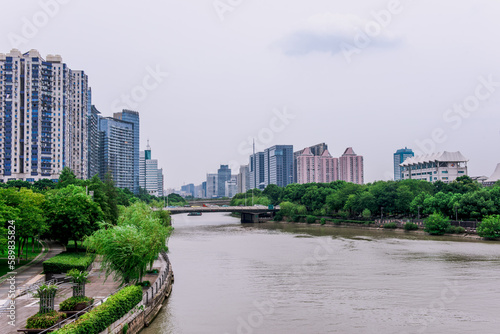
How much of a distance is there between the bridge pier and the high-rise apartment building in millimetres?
40370

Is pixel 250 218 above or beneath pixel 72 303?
beneath

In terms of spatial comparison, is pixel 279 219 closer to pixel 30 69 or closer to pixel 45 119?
pixel 45 119

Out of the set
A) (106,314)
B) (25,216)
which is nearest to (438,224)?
(25,216)

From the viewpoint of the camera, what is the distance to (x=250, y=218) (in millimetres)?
95812

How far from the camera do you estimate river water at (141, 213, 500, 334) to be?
18.6 meters

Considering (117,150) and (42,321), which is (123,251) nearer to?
(42,321)

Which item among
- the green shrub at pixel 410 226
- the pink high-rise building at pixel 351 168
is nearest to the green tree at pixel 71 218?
the green shrub at pixel 410 226

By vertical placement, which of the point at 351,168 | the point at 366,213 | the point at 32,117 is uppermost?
the point at 32,117

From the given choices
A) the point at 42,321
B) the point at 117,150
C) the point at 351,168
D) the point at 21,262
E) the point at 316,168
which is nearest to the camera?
the point at 42,321

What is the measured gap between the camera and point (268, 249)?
141 feet

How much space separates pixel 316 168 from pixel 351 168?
14763 millimetres

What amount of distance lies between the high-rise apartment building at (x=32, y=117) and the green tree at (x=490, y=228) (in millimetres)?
79187

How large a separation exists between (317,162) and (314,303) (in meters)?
166

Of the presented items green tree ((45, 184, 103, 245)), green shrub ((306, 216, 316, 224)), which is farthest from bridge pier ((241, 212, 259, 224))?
green tree ((45, 184, 103, 245))
